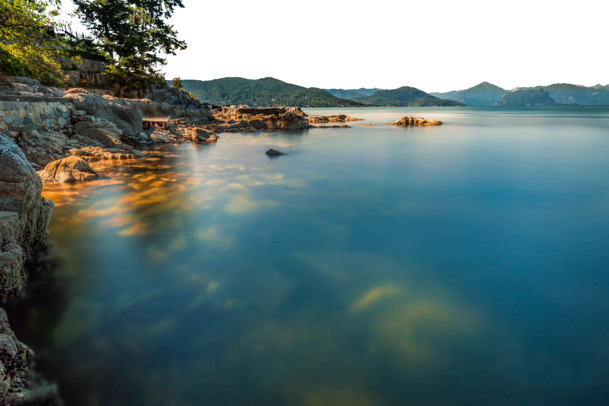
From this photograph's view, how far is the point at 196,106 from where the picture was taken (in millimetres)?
39375

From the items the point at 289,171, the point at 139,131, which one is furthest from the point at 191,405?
the point at 139,131

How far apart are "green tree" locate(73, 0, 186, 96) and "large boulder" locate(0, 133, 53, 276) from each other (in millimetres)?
32949

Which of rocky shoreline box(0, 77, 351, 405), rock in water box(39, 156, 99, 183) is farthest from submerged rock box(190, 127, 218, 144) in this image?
rock in water box(39, 156, 99, 183)

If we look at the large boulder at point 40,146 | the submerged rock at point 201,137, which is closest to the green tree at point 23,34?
the large boulder at point 40,146

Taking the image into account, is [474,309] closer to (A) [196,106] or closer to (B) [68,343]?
(B) [68,343]

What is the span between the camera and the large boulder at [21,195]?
4211mm

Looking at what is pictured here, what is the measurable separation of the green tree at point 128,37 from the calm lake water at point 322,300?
97.5 ft

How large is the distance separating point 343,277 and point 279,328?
1540mm

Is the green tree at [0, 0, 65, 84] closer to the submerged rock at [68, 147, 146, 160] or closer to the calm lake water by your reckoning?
the submerged rock at [68, 147, 146, 160]

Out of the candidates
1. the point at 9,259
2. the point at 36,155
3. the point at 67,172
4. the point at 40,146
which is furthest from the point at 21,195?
the point at 40,146

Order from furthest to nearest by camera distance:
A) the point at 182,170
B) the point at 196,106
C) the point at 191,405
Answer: the point at 196,106, the point at 182,170, the point at 191,405

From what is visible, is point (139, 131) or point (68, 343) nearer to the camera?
point (68, 343)

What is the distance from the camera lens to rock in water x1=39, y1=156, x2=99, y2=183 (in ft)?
31.1

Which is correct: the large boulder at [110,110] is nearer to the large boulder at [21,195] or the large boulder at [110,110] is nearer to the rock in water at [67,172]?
the rock in water at [67,172]
